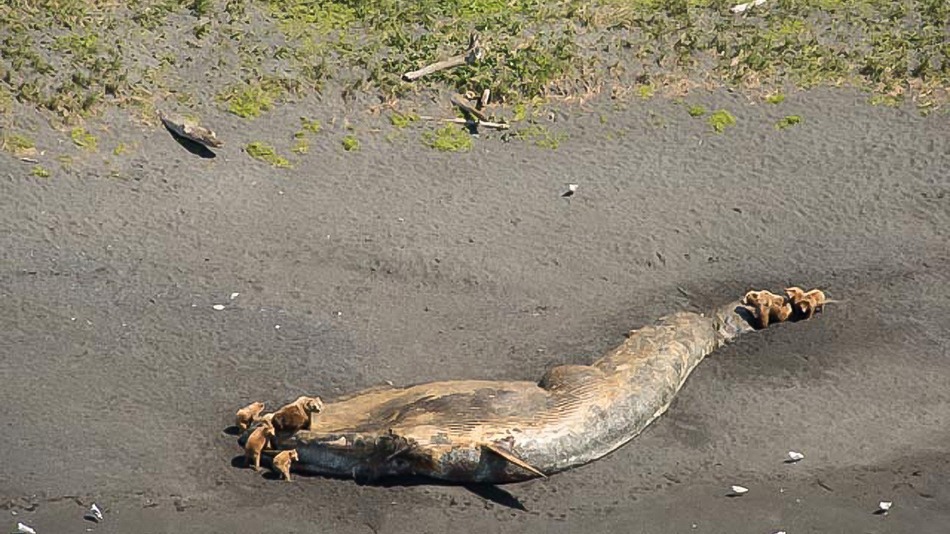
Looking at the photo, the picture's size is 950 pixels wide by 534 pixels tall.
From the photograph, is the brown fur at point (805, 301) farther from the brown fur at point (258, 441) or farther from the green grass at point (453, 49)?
the brown fur at point (258, 441)

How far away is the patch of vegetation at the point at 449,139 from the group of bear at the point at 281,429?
5.41m

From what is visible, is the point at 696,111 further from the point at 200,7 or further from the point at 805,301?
the point at 200,7

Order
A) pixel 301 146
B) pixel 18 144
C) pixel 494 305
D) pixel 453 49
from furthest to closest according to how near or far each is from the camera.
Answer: pixel 453 49
pixel 301 146
pixel 18 144
pixel 494 305

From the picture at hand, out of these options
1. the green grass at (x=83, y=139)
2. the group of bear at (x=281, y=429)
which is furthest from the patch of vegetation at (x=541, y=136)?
the group of bear at (x=281, y=429)

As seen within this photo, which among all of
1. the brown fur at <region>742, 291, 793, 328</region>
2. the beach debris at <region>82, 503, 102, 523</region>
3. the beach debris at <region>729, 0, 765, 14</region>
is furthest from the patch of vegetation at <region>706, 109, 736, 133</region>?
the beach debris at <region>82, 503, 102, 523</region>

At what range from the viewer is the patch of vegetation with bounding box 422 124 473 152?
18094mm

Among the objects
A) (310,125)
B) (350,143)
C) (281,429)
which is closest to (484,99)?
(350,143)

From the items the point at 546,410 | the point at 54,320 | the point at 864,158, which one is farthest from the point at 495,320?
the point at 864,158

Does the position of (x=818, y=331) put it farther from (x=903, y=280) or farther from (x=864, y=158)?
(x=864, y=158)

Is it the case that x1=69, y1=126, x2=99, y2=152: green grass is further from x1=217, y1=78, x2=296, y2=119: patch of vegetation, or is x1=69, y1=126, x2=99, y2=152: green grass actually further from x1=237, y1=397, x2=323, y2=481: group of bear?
x1=237, y1=397, x2=323, y2=481: group of bear

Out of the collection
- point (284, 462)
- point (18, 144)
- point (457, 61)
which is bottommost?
point (284, 462)

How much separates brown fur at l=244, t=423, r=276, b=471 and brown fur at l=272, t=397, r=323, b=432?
0.27ft

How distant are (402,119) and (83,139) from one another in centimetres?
356

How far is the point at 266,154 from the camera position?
58.0 feet
